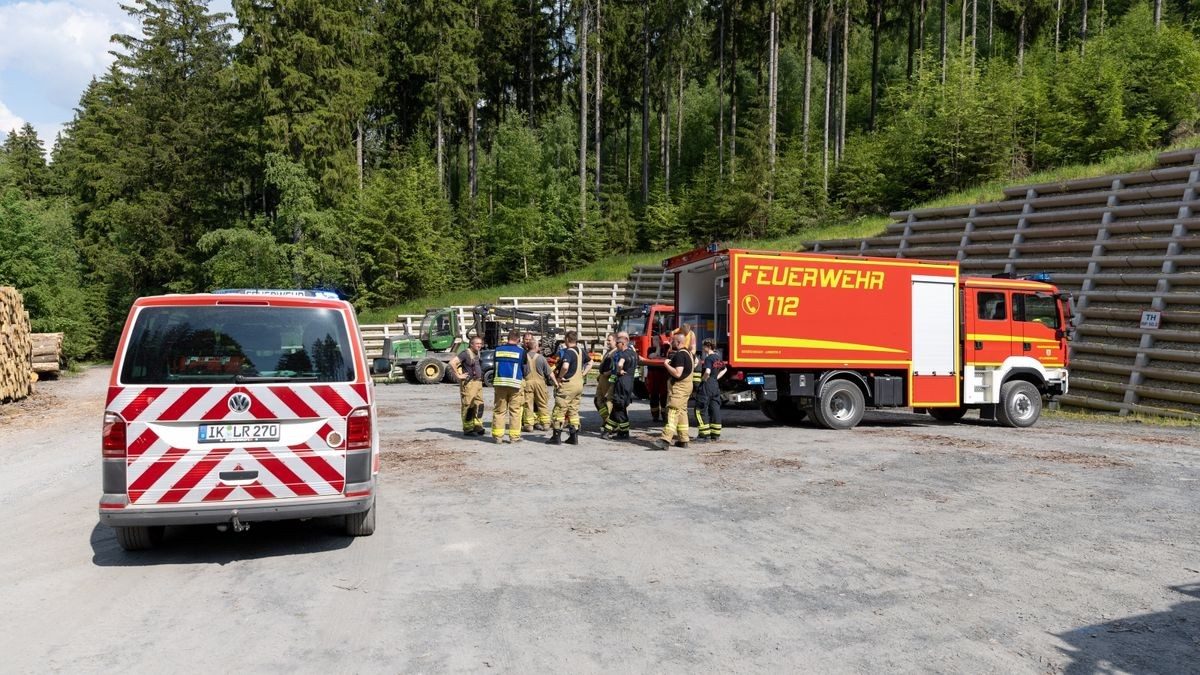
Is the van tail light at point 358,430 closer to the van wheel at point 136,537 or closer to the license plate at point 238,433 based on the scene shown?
the license plate at point 238,433

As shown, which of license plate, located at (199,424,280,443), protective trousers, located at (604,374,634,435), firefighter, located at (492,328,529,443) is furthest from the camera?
protective trousers, located at (604,374,634,435)

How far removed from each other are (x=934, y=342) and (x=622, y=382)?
19.4 feet

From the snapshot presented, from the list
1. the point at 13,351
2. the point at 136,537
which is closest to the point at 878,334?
the point at 136,537

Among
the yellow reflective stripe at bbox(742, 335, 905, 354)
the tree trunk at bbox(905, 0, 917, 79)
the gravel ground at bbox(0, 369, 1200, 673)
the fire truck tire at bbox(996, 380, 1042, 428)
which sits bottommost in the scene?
the gravel ground at bbox(0, 369, 1200, 673)

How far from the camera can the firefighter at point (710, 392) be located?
12266 millimetres

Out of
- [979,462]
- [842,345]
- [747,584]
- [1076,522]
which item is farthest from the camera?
[842,345]

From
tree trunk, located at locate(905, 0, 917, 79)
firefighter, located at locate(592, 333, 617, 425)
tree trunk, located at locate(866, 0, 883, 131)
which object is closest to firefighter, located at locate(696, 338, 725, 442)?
firefighter, located at locate(592, 333, 617, 425)

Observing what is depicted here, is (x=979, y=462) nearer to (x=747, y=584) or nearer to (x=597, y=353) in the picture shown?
(x=747, y=584)

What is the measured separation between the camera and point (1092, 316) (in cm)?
1775

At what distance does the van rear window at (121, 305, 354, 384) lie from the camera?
220 inches

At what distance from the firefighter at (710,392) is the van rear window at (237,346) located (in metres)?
7.30

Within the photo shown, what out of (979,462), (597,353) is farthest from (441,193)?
(979,462)

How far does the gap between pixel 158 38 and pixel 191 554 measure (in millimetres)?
51514

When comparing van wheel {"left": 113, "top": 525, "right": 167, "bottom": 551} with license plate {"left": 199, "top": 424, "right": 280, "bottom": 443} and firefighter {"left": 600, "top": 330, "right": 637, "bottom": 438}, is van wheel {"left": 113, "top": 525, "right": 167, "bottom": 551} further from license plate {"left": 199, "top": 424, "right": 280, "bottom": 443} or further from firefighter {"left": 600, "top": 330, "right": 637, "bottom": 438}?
firefighter {"left": 600, "top": 330, "right": 637, "bottom": 438}
